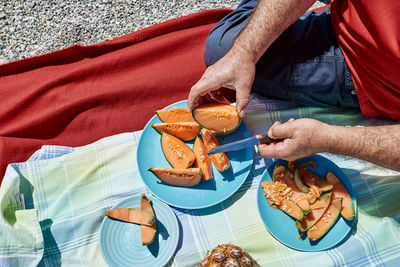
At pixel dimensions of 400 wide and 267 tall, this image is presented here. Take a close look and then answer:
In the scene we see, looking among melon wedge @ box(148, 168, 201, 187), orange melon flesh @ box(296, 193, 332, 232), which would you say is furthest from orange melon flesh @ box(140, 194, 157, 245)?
orange melon flesh @ box(296, 193, 332, 232)

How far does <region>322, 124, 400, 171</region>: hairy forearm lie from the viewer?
1323 mm

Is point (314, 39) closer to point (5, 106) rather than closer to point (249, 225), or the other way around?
point (249, 225)

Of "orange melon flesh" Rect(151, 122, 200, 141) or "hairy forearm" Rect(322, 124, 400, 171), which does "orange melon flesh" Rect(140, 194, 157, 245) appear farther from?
"hairy forearm" Rect(322, 124, 400, 171)

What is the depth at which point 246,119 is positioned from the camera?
1843 mm

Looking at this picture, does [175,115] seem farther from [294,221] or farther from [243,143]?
[294,221]

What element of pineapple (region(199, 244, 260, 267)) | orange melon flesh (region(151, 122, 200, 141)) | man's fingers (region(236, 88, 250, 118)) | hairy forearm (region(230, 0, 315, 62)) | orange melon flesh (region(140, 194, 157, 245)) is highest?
hairy forearm (region(230, 0, 315, 62))

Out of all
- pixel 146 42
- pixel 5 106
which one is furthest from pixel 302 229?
pixel 5 106

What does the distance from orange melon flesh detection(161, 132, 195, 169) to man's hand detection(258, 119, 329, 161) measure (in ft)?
1.43

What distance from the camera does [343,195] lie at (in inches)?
60.8

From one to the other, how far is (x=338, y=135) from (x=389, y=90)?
0.32 meters

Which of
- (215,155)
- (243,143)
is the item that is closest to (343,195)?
(243,143)

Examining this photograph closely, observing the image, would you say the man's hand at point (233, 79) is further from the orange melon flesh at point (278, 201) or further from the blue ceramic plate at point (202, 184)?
the orange melon flesh at point (278, 201)

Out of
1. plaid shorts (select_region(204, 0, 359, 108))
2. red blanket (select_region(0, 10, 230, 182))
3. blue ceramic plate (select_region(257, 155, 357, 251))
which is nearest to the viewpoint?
blue ceramic plate (select_region(257, 155, 357, 251))

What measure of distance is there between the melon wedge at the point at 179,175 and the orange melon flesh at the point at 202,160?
50 millimetres
